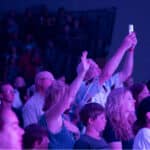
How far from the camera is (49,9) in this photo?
16016 mm

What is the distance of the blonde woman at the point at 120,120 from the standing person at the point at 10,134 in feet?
2.86

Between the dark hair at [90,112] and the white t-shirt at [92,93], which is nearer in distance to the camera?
the dark hair at [90,112]

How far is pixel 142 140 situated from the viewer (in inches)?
189

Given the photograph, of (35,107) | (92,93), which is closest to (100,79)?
(92,93)

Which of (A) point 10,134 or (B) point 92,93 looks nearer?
(A) point 10,134

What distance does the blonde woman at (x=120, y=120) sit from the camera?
5.23 m

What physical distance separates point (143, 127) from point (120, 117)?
0.34 m

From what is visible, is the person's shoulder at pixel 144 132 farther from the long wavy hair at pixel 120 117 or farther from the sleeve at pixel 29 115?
the sleeve at pixel 29 115

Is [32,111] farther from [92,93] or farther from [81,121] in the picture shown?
[81,121]

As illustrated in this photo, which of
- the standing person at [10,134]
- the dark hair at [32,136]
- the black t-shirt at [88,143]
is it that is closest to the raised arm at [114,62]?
the black t-shirt at [88,143]

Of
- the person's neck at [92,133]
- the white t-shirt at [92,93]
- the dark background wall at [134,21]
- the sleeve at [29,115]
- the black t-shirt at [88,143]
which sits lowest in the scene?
the black t-shirt at [88,143]

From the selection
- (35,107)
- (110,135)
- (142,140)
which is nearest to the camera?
(142,140)

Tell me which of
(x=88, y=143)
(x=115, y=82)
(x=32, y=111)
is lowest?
(x=88, y=143)

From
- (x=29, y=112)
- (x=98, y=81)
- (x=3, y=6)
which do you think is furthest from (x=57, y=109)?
(x=3, y=6)
